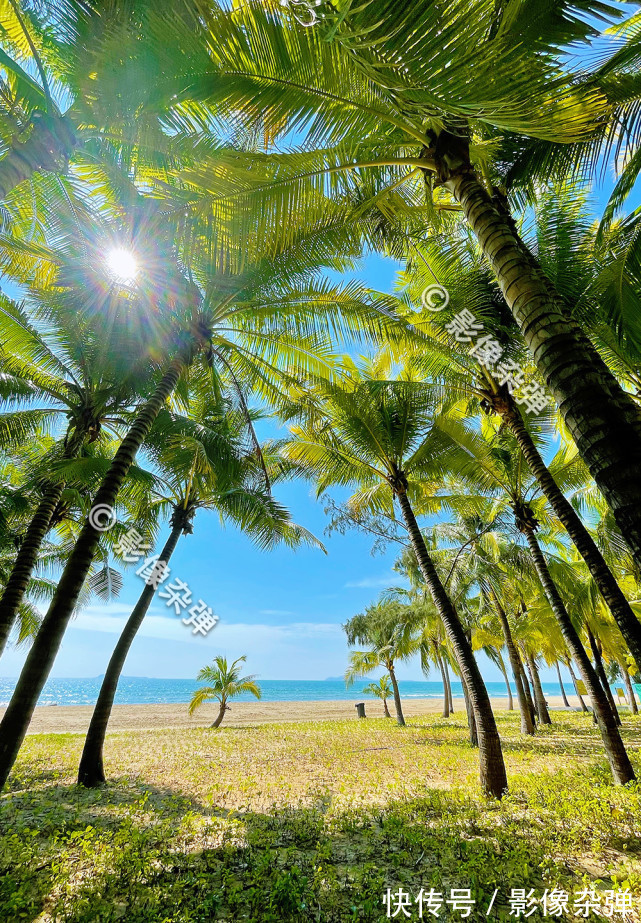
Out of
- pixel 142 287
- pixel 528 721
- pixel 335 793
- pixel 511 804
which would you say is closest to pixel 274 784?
pixel 335 793

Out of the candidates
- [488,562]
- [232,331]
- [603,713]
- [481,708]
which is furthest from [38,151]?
[488,562]

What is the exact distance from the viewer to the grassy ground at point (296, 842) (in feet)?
9.79

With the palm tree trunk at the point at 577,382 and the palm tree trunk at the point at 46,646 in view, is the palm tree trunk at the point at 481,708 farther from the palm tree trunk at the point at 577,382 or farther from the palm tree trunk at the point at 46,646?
the palm tree trunk at the point at 46,646

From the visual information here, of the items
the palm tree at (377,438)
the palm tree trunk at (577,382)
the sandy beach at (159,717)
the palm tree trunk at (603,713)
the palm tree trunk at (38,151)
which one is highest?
the palm tree at (377,438)

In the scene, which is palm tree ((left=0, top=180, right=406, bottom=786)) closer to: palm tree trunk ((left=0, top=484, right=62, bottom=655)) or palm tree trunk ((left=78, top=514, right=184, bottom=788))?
palm tree trunk ((left=0, top=484, right=62, bottom=655))

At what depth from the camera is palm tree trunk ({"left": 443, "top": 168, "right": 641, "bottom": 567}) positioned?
5.78 ft

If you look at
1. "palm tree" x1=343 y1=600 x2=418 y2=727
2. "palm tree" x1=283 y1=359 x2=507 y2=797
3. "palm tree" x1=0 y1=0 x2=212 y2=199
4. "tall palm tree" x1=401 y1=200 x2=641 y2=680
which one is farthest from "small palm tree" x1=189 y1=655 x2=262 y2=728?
"palm tree" x1=0 y1=0 x2=212 y2=199

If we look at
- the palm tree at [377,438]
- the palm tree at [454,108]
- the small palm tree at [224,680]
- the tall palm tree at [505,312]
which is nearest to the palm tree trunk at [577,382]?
the palm tree at [454,108]

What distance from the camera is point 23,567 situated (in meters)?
6.14

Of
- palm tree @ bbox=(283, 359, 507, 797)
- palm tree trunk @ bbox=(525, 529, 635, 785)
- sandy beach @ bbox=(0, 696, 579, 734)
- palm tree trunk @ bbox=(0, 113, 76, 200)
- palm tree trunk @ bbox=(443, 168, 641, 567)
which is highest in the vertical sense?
palm tree @ bbox=(283, 359, 507, 797)

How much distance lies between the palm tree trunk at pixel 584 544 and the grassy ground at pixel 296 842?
1.83m

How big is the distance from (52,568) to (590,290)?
16984mm

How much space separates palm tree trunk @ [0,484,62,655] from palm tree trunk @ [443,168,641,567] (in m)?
7.11

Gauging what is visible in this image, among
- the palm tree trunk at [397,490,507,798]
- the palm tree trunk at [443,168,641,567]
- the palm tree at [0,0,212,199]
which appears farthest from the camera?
the palm tree trunk at [397,490,507,798]
